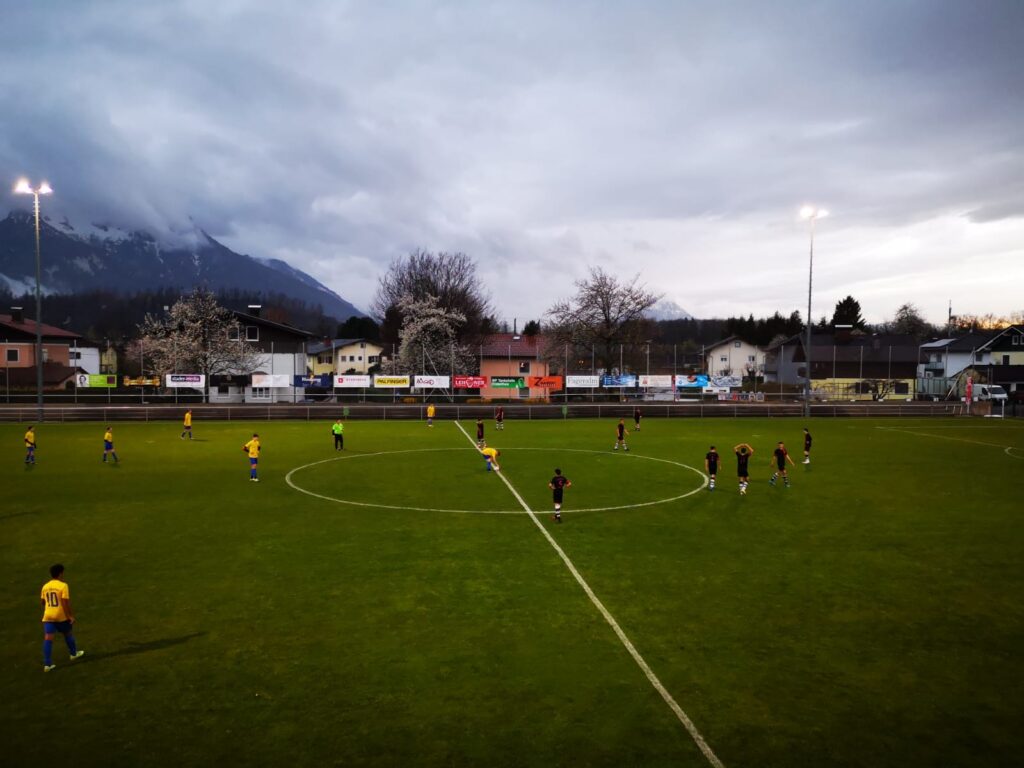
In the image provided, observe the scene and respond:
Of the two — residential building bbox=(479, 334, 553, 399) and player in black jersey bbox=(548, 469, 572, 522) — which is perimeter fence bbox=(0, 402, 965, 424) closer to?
residential building bbox=(479, 334, 553, 399)

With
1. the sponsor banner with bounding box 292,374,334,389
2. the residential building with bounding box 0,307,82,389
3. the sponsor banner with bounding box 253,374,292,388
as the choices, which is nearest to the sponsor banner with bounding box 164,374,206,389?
the sponsor banner with bounding box 253,374,292,388

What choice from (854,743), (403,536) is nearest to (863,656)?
(854,743)

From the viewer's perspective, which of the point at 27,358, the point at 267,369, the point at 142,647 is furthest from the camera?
→ the point at 27,358

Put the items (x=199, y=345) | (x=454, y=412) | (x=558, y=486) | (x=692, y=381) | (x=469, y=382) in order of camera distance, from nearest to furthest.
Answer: (x=558, y=486) → (x=454, y=412) → (x=469, y=382) → (x=692, y=381) → (x=199, y=345)

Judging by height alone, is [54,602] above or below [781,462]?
below

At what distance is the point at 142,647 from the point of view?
9.98 metres

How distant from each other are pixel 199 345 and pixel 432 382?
27555 millimetres

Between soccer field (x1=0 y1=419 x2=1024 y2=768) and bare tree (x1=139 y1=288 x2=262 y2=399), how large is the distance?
151ft

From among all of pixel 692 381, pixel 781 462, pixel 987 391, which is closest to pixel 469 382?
pixel 692 381

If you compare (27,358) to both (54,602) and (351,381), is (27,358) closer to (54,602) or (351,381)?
(351,381)

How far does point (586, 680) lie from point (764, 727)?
2447 millimetres

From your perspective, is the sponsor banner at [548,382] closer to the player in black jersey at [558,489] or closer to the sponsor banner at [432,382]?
the sponsor banner at [432,382]

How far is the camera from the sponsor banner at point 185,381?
188 ft

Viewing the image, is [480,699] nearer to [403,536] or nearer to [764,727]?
[764,727]
